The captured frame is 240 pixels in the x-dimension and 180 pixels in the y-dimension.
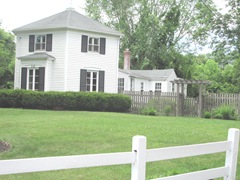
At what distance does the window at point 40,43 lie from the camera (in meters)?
25.5

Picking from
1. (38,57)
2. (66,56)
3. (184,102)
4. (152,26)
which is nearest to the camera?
(184,102)

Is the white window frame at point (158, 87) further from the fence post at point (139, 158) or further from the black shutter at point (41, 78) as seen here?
the fence post at point (139, 158)

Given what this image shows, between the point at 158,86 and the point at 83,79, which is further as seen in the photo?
the point at 158,86

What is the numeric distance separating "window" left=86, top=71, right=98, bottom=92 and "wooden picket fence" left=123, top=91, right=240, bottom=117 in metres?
4.27

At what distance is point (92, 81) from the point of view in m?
25.7

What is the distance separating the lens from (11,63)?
131 ft

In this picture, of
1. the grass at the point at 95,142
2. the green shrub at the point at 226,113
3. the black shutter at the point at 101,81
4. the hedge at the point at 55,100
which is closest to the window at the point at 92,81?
the black shutter at the point at 101,81

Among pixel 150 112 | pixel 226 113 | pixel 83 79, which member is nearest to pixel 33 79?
pixel 83 79

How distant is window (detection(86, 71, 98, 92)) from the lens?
25.4 m

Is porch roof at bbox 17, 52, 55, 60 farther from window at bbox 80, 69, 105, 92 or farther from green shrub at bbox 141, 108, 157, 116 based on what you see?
green shrub at bbox 141, 108, 157, 116

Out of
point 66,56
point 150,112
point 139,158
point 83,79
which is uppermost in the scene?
point 66,56

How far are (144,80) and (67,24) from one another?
13.6 m

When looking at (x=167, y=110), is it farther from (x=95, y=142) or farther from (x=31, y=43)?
(x=95, y=142)

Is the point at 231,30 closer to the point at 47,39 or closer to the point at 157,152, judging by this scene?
the point at 47,39
